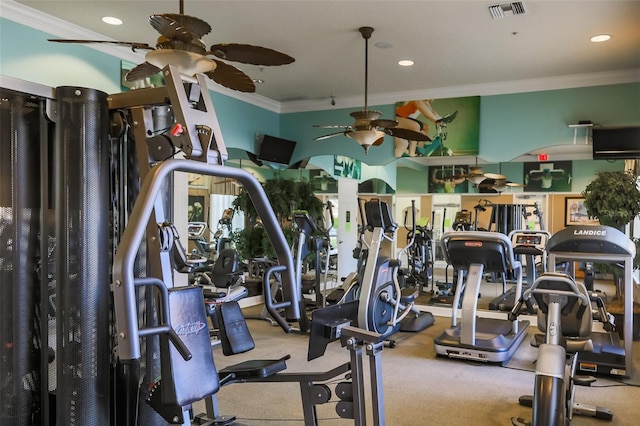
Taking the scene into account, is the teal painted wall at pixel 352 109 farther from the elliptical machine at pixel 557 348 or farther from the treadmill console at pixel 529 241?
the elliptical machine at pixel 557 348

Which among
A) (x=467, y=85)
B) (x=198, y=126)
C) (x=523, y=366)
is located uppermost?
(x=467, y=85)

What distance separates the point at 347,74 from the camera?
265 inches

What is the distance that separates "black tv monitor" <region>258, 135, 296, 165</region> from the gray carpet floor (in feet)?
12.2

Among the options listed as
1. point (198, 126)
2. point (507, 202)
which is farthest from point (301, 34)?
point (198, 126)

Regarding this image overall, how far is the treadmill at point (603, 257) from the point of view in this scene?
12.6ft

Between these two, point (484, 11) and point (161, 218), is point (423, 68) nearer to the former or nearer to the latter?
point (484, 11)

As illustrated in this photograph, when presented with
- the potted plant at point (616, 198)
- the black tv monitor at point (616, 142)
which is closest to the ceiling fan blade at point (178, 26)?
the potted plant at point (616, 198)

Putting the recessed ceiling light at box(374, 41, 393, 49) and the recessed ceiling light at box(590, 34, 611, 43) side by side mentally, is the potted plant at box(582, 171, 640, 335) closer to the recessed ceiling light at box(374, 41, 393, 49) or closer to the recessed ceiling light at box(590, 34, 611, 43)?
the recessed ceiling light at box(590, 34, 611, 43)

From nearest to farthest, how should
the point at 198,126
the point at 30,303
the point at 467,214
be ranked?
the point at 198,126 < the point at 30,303 < the point at 467,214

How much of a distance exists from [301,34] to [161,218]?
13.1ft

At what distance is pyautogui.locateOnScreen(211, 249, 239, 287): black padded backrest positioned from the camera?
5816mm

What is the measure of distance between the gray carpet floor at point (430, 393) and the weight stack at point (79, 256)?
1.62 m

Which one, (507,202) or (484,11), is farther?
(507,202)

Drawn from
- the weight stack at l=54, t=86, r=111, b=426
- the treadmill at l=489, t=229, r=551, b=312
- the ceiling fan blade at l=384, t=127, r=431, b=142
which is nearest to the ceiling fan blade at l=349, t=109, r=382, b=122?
the ceiling fan blade at l=384, t=127, r=431, b=142
